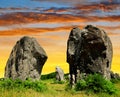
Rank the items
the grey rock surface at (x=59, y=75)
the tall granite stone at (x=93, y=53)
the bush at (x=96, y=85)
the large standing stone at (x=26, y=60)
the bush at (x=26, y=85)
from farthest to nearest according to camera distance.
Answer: the grey rock surface at (x=59, y=75)
the large standing stone at (x=26, y=60)
the tall granite stone at (x=93, y=53)
the bush at (x=26, y=85)
the bush at (x=96, y=85)

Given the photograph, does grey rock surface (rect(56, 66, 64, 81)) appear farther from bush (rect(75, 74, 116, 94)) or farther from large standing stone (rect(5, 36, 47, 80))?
bush (rect(75, 74, 116, 94))

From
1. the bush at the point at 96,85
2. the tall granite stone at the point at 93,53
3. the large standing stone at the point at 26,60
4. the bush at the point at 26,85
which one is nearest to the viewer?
the bush at the point at 96,85

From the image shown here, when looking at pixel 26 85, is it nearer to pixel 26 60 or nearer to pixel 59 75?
pixel 26 60

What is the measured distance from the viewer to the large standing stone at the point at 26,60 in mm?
38594

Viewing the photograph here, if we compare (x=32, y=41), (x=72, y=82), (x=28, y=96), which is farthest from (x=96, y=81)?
(x=32, y=41)

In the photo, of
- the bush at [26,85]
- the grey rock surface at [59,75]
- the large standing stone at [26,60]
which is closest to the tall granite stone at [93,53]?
the bush at [26,85]

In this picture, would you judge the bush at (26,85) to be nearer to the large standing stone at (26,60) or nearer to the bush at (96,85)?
the bush at (96,85)

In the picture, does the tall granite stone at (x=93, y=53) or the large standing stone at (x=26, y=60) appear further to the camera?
the large standing stone at (x=26, y=60)

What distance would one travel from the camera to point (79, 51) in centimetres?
3412

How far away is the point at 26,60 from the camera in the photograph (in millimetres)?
38719

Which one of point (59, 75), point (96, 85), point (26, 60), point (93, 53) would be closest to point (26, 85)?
point (96, 85)

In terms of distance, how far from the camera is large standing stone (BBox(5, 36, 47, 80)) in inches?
1519

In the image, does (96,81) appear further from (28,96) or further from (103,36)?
(28,96)

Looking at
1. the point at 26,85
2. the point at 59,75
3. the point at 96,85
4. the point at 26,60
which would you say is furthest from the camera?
the point at 59,75
